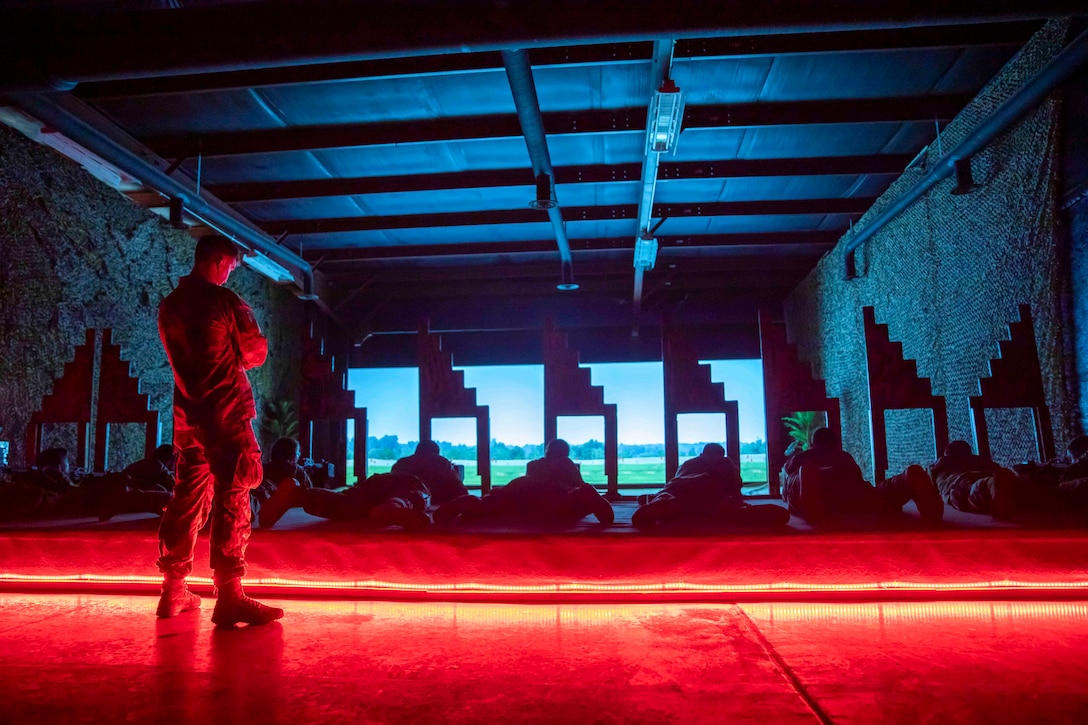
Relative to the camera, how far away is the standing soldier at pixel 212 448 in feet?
8.07

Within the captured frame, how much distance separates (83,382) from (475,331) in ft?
22.8

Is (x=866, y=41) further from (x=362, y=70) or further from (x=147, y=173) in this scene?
(x=147, y=173)

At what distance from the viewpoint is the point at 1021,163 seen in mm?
4855

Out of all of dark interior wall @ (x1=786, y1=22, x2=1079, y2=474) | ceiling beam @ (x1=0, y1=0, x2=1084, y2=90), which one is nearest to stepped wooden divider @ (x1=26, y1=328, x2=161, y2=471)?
ceiling beam @ (x1=0, y1=0, x2=1084, y2=90)

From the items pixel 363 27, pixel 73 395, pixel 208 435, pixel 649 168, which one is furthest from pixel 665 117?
pixel 73 395

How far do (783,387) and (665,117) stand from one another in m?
2.33

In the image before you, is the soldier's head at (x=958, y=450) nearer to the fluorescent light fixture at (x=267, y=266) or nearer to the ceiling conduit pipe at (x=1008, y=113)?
the ceiling conduit pipe at (x=1008, y=113)

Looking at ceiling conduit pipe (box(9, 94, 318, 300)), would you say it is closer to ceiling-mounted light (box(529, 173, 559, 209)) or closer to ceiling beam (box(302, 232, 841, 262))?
ceiling beam (box(302, 232, 841, 262))

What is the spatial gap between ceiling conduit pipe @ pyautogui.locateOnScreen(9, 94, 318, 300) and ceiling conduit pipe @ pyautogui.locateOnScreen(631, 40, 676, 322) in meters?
4.17

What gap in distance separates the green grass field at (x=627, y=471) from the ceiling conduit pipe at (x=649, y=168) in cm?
251

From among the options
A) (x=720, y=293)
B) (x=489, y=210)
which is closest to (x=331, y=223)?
(x=489, y=210)

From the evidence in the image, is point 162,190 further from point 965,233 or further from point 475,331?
point 965,233

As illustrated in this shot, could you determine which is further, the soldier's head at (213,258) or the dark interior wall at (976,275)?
the dark interior wall at (976,275)

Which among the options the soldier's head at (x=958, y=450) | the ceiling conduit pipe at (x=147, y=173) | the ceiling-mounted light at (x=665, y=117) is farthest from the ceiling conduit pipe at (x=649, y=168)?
the ceiling conduit pipe at (x=147, y=173)
